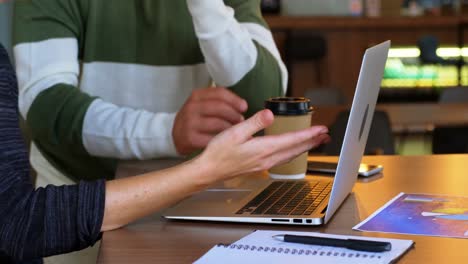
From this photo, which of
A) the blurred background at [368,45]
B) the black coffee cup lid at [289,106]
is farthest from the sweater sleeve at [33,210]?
the blurred background at [368,45]

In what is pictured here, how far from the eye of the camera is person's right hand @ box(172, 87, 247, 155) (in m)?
1.57

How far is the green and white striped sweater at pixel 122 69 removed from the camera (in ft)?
5.92

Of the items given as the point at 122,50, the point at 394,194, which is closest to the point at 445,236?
the point at 394,194

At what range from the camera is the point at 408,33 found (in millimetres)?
7949

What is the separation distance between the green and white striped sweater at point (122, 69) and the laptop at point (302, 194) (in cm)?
31

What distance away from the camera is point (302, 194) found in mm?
1472

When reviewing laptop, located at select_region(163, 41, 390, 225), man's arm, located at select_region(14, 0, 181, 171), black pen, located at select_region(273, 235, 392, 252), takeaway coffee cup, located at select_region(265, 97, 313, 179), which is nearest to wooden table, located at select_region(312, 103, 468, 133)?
man's arm, located at select_region(14, 0, 181, 171)

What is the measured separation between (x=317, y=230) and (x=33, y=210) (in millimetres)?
413

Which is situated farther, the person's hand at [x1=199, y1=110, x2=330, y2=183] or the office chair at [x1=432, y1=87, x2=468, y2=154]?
the office chair at [x1=432, y1=87, x2=468, y2=154]

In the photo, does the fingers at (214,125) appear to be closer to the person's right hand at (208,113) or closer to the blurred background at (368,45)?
the person's right hand at (208,113)

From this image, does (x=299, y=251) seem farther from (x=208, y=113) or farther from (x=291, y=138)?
(x=208, y=113)

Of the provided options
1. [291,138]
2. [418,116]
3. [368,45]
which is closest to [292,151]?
[291,138]

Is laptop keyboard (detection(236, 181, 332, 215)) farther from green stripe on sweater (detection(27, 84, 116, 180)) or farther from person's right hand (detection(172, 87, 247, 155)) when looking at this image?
green stripe on sweater (detection(27, 84, 116, 180))

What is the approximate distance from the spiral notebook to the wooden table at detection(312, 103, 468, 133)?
284 centimetres
